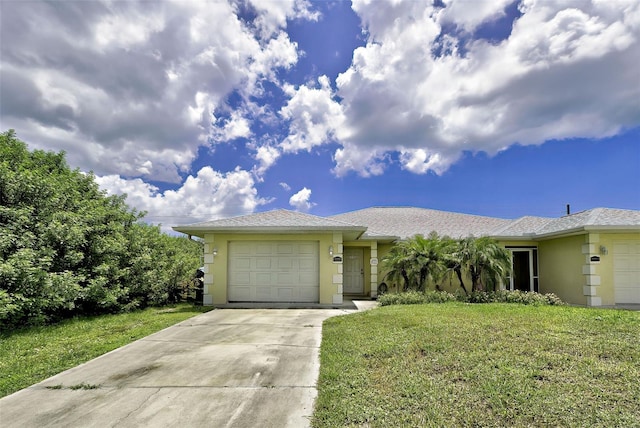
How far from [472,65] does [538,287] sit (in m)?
9.64

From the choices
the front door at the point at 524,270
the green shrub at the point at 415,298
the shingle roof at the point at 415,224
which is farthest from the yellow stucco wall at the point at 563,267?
the green shrub at the point at 415,298

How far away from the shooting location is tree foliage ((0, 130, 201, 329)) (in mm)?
7738

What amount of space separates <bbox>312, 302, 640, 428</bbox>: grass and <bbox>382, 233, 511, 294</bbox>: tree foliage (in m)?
4.93

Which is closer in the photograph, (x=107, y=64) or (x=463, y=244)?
(x=107, y=64)

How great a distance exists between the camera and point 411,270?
12.0 m

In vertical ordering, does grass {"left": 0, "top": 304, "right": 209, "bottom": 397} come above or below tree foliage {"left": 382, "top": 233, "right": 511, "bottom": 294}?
below

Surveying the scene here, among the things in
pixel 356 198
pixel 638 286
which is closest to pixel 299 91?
pixel 356 198

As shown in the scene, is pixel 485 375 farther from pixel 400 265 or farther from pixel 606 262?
pixel 606 262

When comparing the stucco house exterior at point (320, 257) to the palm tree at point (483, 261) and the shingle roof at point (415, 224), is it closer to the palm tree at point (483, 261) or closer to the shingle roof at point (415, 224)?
the shingle roof at point (415, 224)

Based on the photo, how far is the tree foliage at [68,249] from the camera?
774cm

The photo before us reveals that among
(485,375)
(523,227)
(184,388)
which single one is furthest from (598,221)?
(184,388)

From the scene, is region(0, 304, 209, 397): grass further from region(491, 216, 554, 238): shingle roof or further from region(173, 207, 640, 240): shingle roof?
region(491, 216, 554, 238): shingle roof

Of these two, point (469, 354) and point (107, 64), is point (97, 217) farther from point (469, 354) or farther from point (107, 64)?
point (469, 354)

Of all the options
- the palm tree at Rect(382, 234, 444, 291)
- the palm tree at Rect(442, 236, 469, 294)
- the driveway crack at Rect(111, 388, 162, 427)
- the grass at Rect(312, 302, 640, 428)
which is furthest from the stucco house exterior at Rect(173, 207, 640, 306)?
the driveway crack at Rect(111, 388, 162, 427)
